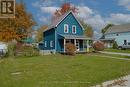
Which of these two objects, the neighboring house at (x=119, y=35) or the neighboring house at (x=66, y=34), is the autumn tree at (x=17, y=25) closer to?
the neighboring house at (x=66, y=34)

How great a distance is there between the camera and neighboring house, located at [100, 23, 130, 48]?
243 feet

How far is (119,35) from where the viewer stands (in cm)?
7781

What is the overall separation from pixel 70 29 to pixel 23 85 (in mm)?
34979

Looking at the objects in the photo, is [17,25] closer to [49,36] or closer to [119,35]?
[49,36]

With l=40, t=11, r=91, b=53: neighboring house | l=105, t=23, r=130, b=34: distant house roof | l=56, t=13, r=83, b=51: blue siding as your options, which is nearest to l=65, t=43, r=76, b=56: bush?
l=40, t=11, r=91, b=53: neighboring house

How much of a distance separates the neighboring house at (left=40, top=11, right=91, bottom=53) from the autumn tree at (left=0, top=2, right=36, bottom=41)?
258 inches

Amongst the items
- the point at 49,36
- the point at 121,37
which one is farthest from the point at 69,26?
the point at 121,37

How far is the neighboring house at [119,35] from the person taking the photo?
243 ft

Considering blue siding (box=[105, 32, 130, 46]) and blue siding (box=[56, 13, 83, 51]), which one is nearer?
blue siding (box=[56, 13, 83, 51])

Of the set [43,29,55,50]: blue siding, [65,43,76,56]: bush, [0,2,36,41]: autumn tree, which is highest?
[0,2,36,41]: autumn tree

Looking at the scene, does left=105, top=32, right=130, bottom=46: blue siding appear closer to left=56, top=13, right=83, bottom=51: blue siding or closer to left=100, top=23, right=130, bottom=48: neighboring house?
left=100, top=23, right=130, bottom=48: neighboring house

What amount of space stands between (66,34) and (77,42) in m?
2.90

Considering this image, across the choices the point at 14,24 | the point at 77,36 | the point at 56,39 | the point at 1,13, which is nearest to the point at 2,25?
the point at 14,24

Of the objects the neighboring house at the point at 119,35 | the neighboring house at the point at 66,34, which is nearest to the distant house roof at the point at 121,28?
the neighboring house at the point at 119,35
